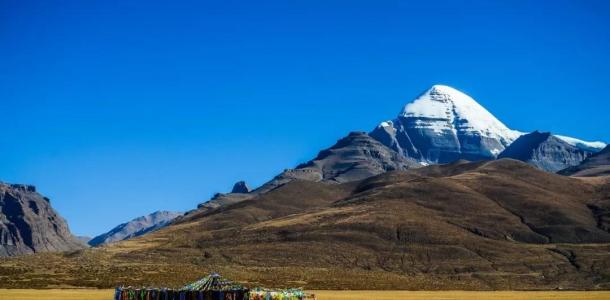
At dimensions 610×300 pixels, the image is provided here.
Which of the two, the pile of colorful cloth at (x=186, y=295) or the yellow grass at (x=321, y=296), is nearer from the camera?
the pile of colorful cloth at (x=186, y=295)

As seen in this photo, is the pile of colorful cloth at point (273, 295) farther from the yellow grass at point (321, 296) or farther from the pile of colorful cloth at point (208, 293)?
the yellow grass at point (321, 296)

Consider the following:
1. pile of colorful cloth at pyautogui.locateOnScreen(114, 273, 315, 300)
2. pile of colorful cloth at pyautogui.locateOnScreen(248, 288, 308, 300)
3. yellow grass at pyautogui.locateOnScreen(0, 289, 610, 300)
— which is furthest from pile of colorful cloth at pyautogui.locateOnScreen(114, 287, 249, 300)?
yellow grass at pyautogui.locateOnScreen(0, 289, 610, 300)

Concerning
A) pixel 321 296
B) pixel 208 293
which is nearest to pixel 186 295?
pixel 208 293

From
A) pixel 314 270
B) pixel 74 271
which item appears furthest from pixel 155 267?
pixel 314 270

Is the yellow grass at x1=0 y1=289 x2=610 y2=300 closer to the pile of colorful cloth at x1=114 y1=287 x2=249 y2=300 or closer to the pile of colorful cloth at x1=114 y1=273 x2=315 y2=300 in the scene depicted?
the pile of colorful cloth at x1=114 y1=273 x2=315 y2=300

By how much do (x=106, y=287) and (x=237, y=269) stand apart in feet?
183

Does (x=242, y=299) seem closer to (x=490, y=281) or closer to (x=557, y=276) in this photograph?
(x=490, y=281)

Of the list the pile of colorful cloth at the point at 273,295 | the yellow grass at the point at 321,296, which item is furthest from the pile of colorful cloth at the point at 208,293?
the yellow grass at the point at 321,296

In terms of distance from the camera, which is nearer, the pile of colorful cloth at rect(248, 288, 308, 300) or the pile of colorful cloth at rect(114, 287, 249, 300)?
the pile of colorful cloth at rect(114, 287, 249, 300)

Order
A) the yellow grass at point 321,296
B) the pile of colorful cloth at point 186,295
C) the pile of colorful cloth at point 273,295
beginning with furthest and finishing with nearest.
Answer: the yellow grass at point 321,296
the pile of colorful cloth at point 273,295
the pile of colorful cloth at point 186,295

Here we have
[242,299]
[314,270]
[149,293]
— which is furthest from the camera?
[314,270]

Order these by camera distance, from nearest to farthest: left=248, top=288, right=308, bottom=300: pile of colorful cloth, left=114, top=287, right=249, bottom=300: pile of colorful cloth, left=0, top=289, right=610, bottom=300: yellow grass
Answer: left=114, top=287, right=249, bottom=300: pile of colorful cloth < left=248, top=288, right=308, bottom=300: pile of colorful cloth < left=0, top=289, right=610, bottom=300: yellow grass

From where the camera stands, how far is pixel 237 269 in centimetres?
18125

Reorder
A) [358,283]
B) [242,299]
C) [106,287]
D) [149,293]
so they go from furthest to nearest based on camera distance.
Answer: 1. [358,283]
2. [106,287]
3. [149,293]
4. [242,299]
